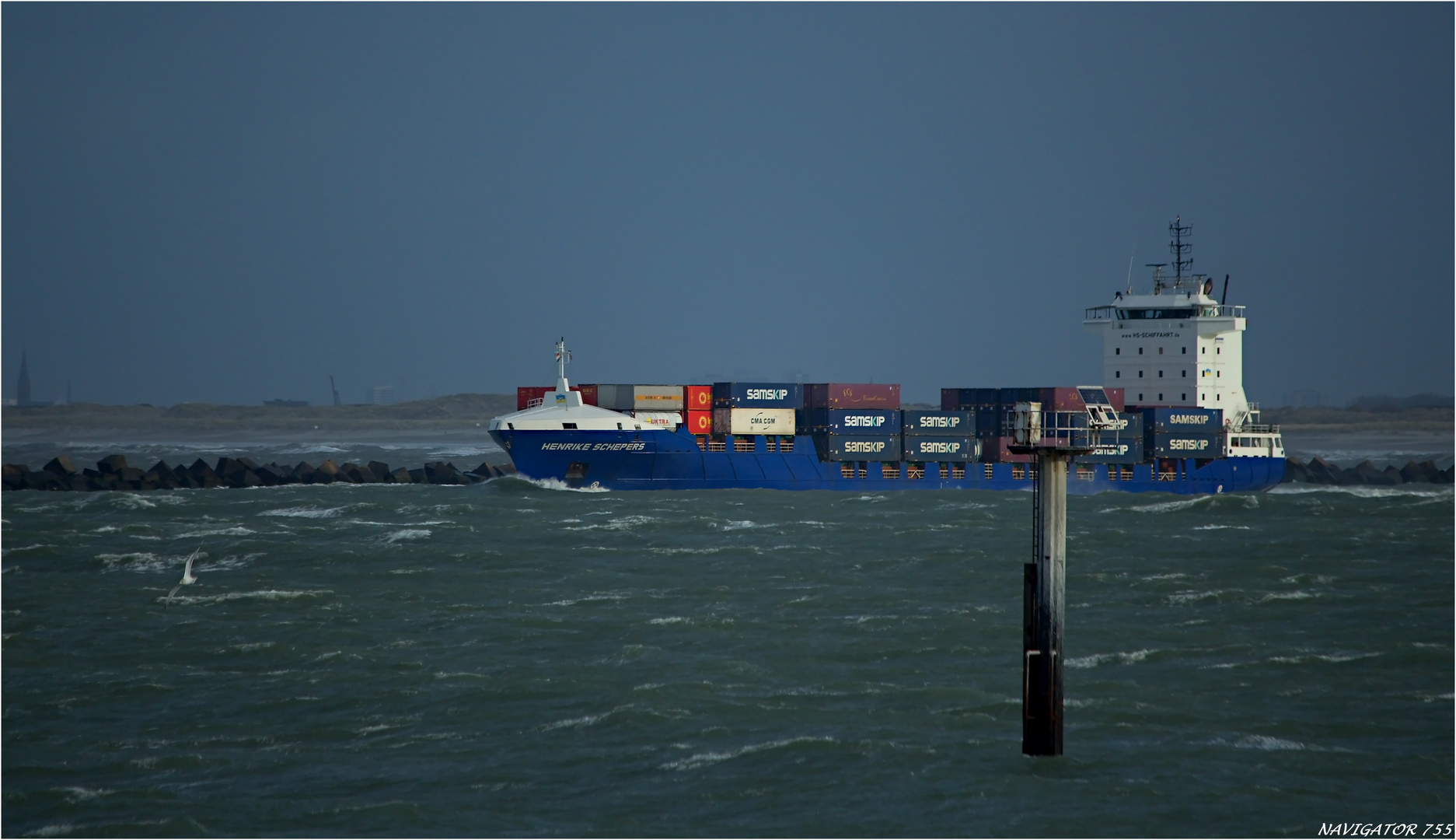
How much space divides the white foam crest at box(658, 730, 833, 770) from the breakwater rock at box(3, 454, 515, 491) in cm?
4589

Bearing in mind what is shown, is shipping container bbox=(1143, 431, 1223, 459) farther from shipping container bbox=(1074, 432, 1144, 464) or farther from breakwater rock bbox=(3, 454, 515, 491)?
breakwater rock bbox=(3, 454, 515, 491)

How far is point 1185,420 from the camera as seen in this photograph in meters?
54.4

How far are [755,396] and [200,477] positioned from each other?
25040 mm

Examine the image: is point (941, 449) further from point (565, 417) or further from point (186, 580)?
point (186, 580)

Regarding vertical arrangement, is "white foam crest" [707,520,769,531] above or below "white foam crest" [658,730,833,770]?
above

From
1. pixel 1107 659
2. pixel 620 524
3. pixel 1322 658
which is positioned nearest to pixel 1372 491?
pixel 620 524

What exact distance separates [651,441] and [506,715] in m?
31.6

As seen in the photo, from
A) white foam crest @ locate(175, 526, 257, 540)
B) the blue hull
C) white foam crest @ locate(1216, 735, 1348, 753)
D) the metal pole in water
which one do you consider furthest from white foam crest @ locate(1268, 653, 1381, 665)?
the blue hull

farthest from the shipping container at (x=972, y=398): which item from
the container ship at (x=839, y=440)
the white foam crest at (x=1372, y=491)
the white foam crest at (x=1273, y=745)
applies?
the white foam crest at (x=1273, y=745)

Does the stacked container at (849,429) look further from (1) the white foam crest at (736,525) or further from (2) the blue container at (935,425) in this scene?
(1) the white foam crest at (736,525)

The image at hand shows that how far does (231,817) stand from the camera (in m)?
14.9

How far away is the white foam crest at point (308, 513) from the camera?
42.9 meters

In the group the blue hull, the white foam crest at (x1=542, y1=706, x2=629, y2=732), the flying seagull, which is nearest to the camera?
the white foam crest at (x1=542, y1=706, x2=629, y2=732)

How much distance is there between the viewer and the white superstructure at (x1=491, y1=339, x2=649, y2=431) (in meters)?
49.8
